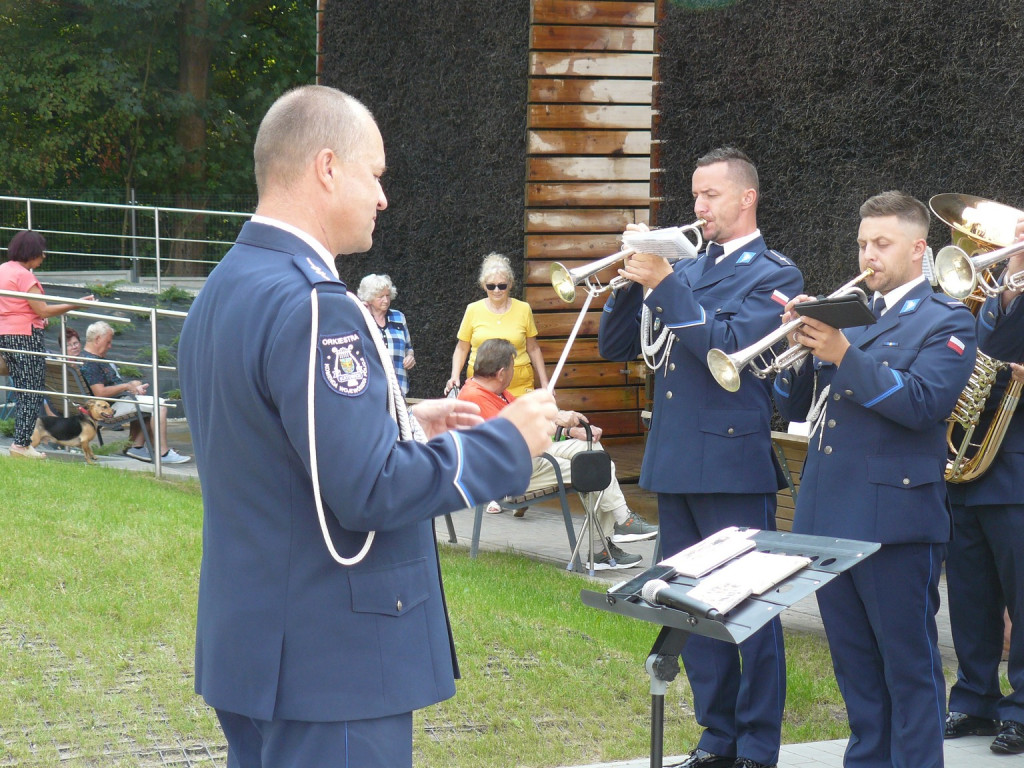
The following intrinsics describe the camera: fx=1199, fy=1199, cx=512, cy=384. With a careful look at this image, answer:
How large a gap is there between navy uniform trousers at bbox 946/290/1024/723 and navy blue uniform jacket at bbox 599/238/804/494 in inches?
30.6

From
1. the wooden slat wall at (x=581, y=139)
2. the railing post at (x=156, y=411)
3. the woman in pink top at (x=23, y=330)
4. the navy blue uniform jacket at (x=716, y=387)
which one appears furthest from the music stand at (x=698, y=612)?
the woman in pink top at (x=23, y=330)

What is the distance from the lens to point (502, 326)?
28.7ft

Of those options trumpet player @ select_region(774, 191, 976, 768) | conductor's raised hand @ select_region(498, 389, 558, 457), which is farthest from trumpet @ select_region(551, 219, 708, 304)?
conductor's raised hand @ select_region(498, 389, 558, 457)

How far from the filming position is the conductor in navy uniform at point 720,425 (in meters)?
3.98

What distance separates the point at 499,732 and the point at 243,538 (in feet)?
8.34

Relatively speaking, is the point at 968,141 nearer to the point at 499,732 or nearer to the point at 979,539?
the point at 979,539

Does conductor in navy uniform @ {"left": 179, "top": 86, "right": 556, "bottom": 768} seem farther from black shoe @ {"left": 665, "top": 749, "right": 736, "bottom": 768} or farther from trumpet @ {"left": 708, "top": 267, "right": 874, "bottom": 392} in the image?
black shoe @ {"left": 665, "top": 749, "right": 736, "bottom": 768}

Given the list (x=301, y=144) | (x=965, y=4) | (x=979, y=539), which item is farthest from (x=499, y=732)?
(x=965, y=4)

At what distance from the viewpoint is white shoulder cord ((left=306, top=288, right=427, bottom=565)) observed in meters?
2.02

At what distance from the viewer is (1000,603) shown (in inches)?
181

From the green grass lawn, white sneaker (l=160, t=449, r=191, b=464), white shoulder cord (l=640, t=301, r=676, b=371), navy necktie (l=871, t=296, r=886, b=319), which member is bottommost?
white sneaker (l=160, t=449, r=191, b=464)

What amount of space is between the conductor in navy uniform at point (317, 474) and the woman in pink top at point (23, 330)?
26.0 ft

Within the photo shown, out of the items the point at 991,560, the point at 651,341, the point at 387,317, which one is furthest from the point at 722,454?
the point at 387,317

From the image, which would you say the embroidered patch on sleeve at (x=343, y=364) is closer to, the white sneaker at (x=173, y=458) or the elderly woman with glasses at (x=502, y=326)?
the elderly woman with glasses at (x=502, y=326)
